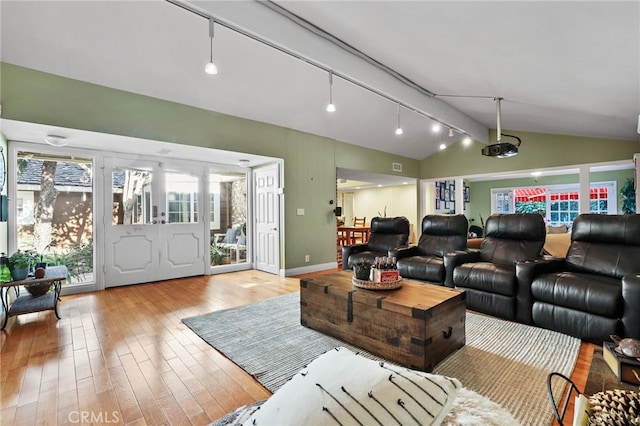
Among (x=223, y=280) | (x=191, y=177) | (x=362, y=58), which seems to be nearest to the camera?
(x=362, y=58)

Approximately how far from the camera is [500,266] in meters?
3.07

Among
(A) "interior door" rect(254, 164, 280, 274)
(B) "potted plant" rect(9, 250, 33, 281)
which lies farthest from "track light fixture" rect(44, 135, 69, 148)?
(A) "interior door" rect(254, 164, 280, 274)

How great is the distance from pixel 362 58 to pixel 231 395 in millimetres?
3410

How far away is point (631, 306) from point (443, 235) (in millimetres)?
2124

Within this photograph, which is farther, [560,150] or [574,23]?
[560,150]

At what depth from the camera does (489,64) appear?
3.09 m

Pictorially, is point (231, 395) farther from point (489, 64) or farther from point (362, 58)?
point (489, 64)

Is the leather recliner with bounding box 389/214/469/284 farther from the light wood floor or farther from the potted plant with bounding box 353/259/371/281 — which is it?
the light wood floor

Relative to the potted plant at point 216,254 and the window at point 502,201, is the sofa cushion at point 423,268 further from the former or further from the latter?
the window at point 502,201

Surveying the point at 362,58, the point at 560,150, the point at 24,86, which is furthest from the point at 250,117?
the point at 560,150

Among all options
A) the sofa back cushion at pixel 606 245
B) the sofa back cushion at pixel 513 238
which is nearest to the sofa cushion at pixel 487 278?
the sofa back cushion at pixel 513 238

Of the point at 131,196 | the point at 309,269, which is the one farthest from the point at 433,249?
the point at 131,196

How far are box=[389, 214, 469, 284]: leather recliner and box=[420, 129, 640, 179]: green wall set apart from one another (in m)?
3.47

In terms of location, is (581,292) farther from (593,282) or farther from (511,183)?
(511,183)
